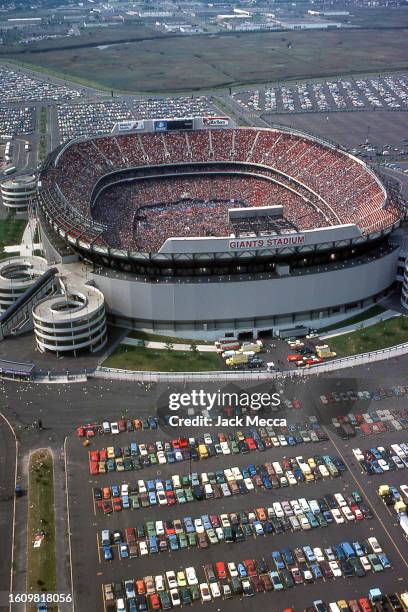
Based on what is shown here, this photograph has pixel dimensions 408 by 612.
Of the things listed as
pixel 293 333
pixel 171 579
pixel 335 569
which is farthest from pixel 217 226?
pixel 171 579

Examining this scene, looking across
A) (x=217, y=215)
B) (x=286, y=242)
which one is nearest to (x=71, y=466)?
(x=286, y=242)

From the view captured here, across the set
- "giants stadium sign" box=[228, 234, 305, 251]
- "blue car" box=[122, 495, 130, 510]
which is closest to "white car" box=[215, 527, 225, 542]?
"blue car" box=[122, 495, 130, 510]

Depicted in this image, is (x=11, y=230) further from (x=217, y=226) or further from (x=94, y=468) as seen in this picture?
(x=94, y=468)

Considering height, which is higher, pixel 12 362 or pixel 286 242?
pixel 286 242

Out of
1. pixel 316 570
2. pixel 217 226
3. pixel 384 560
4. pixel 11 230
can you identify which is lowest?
pixel 11 230

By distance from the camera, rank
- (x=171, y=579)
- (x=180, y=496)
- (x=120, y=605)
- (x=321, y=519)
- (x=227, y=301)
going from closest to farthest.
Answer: (x=120, y=605)
(x=171, y=579)
(x=321, y=519)
(x=180, y=496)
(x=227, y=301)

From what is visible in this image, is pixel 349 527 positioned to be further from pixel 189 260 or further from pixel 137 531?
pixel 189 260

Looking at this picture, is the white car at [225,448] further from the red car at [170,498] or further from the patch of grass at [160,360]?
the patch of grass at [160,360]
